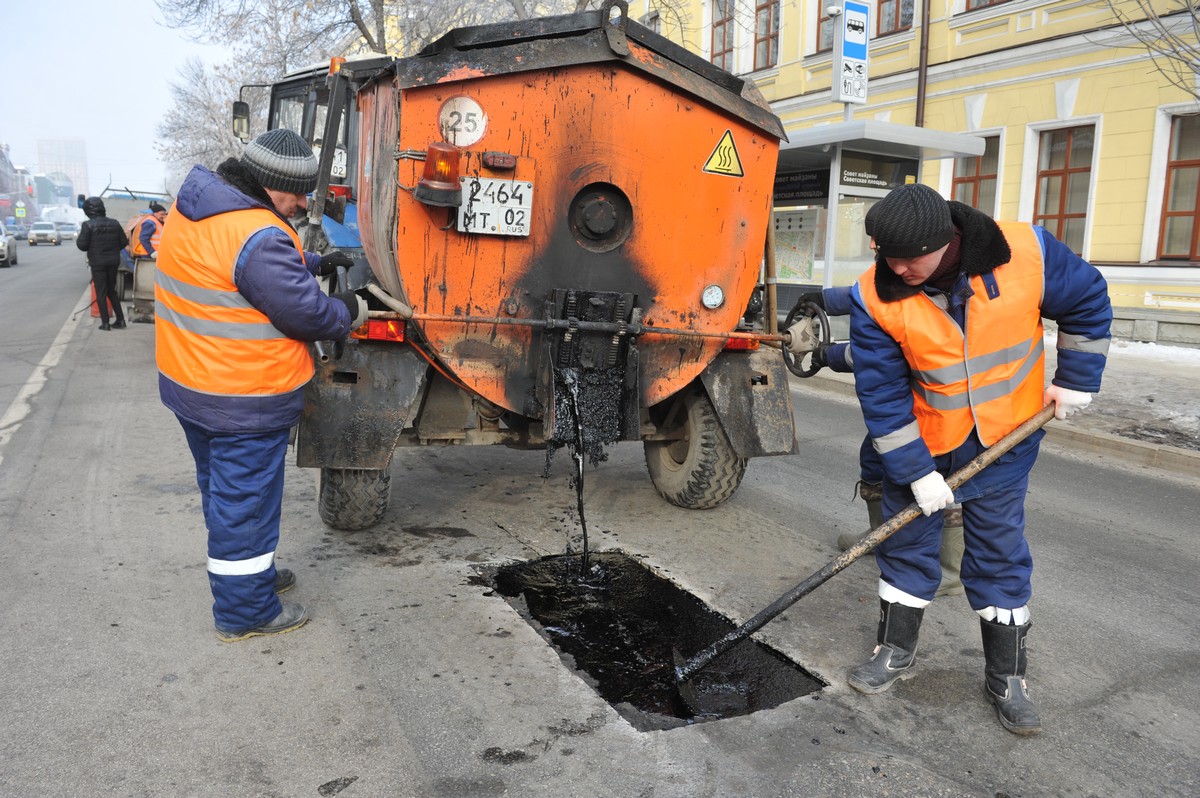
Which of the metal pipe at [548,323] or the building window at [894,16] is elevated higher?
the building window at [894,16]

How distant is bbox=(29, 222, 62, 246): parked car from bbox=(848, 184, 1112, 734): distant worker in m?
55.9

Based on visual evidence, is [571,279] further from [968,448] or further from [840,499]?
[840,499]

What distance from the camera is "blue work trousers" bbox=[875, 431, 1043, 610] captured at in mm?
2770

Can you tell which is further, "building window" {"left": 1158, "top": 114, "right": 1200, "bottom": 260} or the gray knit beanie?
"building window" {"left": 1158, "top": 114, "right": 1200, "bottom": 260}

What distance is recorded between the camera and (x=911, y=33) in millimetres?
14656

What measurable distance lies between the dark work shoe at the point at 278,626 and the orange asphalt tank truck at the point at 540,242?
0.69m

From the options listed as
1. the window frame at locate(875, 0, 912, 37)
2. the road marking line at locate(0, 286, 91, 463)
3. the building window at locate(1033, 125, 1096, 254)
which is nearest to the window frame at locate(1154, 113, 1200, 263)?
the building window at locate(1033, 125, 1096, 254)

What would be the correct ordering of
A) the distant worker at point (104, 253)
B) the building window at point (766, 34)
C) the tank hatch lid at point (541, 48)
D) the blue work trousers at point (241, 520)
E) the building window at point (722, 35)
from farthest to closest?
the building window at point (722, 35)
the building window at point (766, 34)
the distant worker at point (104, 253)
the tank hatch lid at point (541, 48)
the blue work trousers at point (241, 520)

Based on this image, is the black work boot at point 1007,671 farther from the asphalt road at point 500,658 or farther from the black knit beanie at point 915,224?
the black knit beanie at point 915,224

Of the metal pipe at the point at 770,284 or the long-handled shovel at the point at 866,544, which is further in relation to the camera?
the metal pipe at the point at 770,284

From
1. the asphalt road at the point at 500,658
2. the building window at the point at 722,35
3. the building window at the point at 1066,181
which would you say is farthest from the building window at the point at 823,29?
the asphalt road at the point at 500,658

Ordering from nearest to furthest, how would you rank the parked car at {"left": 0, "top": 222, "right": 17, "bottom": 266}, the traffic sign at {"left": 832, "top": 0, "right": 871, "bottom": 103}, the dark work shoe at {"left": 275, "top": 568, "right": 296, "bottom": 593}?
1. the dark work shoe at {"left": 275, "top": 568, "right": 296, "bottom": 593}
2. the traffic sign at {"left": 832, "top": 0, "right": 871, "bottom": 103}
3. the parked car at {"left": 0, "top": 222, "right": 17, "bottom": 266}

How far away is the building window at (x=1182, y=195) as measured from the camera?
1093cm

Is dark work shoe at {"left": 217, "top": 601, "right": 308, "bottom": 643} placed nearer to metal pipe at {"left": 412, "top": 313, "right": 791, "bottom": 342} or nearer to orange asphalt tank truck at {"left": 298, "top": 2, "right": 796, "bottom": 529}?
orange asphalt tank truck at {"left": 298, "top": 2, "right": 796, "bottom": 529}
